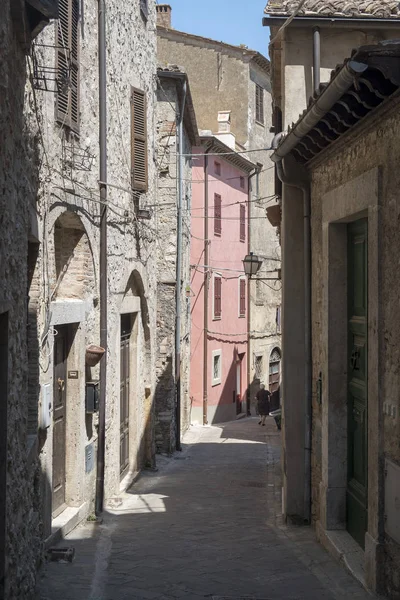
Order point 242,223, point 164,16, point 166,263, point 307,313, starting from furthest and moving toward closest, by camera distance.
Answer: point 242,223
point 164,16
point 166,263
point 307,313

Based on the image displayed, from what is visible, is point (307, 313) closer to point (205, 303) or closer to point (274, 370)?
point (205, 303)

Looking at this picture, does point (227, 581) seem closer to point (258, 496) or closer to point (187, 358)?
point (258, 496)

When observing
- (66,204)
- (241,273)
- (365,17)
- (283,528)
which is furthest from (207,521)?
(241,273)

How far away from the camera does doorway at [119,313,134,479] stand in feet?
41.6

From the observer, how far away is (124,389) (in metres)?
12.9

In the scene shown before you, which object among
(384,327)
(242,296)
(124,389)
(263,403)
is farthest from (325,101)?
(242,296)

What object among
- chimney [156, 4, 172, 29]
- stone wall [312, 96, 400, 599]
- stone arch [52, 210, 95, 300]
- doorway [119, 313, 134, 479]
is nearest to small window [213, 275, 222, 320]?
chimney [156, 4, 172, 29]

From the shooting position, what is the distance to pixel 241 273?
29.9m

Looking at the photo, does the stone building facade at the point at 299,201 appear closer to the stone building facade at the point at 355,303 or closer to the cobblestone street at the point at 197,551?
the stone building facade at the point at 355,303

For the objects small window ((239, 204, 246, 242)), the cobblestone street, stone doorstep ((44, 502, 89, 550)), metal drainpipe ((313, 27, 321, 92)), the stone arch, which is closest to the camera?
the cobblestone street

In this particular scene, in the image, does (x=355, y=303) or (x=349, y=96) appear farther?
(x=355, y=303)

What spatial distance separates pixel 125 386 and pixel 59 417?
3.82 m

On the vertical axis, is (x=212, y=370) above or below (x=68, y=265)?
below

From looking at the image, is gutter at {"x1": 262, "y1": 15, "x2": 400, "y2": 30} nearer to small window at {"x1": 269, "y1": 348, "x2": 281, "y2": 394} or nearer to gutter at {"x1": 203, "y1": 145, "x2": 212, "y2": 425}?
gutter at {"x1": 203, "y1": 145, "x2": 212, "y2": 425}
